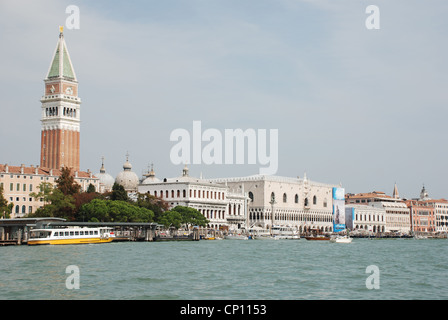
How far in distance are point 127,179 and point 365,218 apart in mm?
51471

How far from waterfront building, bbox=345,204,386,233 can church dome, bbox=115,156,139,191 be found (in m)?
42.3

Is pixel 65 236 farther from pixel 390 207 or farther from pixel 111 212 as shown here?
pixel 390 207

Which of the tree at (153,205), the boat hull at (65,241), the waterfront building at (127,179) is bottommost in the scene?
the boat hull at (65,241)

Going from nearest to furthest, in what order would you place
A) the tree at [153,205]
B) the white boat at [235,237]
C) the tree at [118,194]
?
the tree at [118,194]
the tree at [153,205]
the white boat at [235,237]

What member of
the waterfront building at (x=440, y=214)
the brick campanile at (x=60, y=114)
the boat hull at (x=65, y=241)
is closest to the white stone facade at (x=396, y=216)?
the waterfront building at (x=440, y=214)

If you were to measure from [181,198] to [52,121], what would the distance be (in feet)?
70.2

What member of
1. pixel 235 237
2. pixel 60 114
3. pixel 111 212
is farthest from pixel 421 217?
pixel 111 212

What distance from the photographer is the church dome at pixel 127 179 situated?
8875cm

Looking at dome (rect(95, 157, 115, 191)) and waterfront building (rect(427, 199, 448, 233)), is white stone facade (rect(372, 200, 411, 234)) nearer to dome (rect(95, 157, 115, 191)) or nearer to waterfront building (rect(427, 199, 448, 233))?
waterfront building (rect(427, 199, 448, 233))

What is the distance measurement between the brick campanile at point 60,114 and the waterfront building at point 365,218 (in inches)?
1980

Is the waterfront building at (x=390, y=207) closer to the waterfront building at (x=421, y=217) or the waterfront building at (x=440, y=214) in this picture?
the waterfront building at (x=421, y=217)

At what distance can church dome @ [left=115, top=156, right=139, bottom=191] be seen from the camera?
88750 millimetres

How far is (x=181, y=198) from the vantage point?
3260 inches
